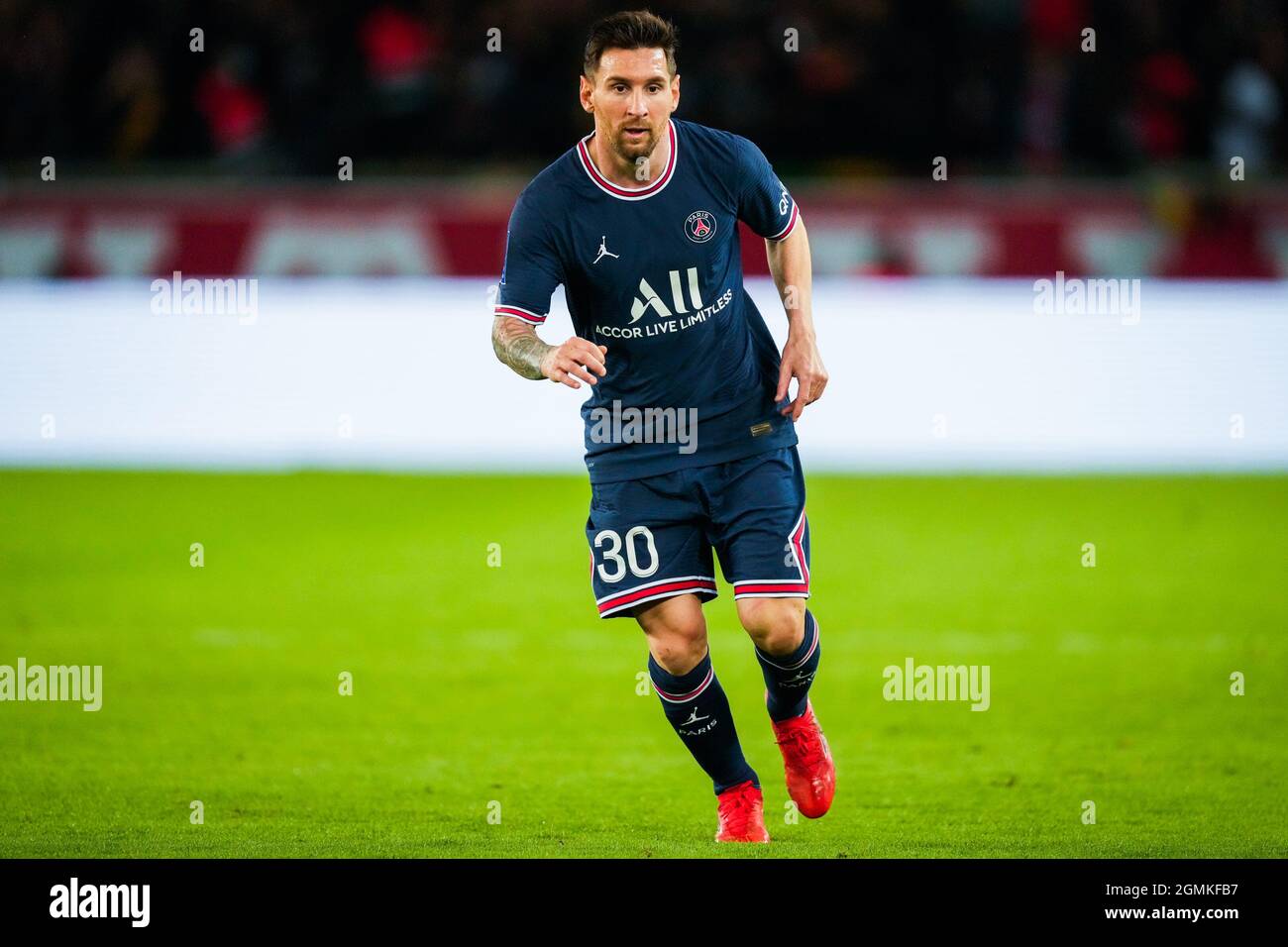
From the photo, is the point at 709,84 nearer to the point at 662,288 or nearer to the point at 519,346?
the point at 662,288

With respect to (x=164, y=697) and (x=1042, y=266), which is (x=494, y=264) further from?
(x=164, y=697)

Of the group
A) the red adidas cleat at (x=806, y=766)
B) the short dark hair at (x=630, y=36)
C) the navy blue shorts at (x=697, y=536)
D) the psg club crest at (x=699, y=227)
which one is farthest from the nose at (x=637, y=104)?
the red adidas cleat at (x=806, y=766)

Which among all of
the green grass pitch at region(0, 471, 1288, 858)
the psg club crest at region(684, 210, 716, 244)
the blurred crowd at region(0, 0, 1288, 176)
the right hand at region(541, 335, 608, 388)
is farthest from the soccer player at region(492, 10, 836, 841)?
the blurred crowd at region(0, 0, 1288, 176)

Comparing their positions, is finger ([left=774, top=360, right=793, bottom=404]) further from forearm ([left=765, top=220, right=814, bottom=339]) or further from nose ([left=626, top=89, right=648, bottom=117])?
nose ([left=626, top=89, right=648, bottom=117])

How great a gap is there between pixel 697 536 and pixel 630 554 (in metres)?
0.25

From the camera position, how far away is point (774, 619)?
20.2 ft

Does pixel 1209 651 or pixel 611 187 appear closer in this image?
pixel 611 187

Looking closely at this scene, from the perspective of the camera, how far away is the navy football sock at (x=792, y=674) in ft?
20.8

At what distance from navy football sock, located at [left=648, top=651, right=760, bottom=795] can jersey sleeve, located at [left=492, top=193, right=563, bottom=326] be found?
134cm

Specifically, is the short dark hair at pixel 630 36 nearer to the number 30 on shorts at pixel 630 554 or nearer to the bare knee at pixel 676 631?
the number 30 on shorts at pixel 630 554

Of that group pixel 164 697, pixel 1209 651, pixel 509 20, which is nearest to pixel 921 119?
pixel 509 20

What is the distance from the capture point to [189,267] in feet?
54.0

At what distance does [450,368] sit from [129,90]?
4.85 m

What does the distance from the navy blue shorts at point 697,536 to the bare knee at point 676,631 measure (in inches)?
2.2
